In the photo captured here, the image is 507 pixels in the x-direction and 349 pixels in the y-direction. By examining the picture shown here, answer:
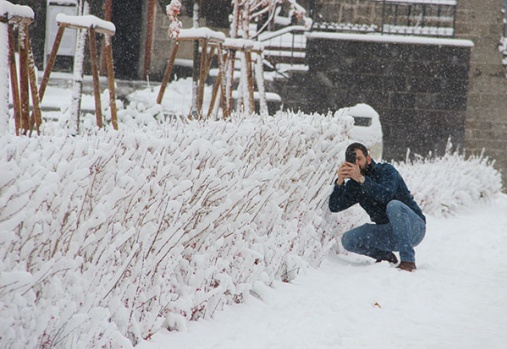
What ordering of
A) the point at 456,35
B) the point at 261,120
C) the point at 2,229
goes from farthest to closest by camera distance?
the point at 456,35
the point at 261,120
the point at 2,229

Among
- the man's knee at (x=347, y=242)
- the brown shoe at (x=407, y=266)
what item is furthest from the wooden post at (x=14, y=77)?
the brown shoe at (x=407, y=266)

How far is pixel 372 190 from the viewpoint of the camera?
19.5 ft

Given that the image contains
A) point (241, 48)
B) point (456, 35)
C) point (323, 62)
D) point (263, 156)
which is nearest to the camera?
point (263, 156)

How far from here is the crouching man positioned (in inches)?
235

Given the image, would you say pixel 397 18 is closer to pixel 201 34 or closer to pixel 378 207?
pixel 201 34

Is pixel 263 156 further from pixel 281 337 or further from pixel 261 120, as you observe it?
pixel 281 337

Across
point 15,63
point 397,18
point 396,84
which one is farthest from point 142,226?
point 397,18

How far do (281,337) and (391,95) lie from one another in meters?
11.7

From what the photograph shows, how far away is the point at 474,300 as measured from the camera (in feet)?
17.3

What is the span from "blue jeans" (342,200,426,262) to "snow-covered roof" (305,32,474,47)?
898cm

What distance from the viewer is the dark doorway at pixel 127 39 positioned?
667 inches

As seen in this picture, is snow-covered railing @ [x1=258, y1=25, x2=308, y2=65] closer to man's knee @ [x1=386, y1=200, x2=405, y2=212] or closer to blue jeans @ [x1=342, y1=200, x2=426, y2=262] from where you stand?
blue jeans @ [x1=342, y1=200, x2=426, y2=262]

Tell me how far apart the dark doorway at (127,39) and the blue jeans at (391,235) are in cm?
1148

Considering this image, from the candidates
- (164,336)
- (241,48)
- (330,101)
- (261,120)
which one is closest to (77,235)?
(164,336)
